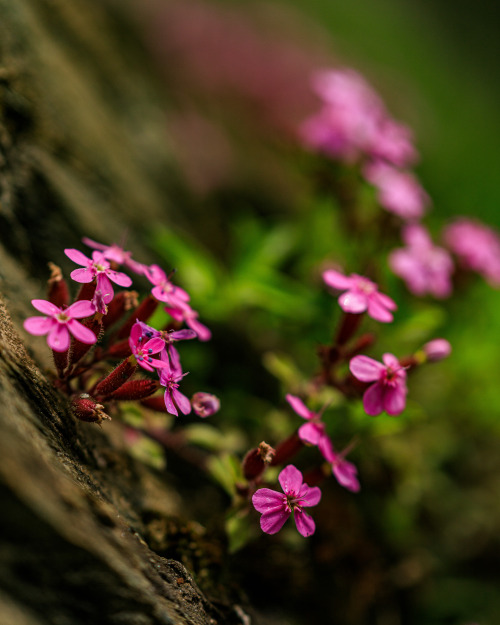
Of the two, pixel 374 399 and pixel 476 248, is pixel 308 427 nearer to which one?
pixel 374 399

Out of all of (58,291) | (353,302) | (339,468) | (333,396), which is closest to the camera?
(58,291)

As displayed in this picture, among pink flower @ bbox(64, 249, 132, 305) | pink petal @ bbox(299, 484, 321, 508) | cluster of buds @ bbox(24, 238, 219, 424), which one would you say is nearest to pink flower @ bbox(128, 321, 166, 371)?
cluster of buds @ bbox(24, 238, 219, 424)

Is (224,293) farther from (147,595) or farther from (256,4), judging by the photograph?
(256,4)

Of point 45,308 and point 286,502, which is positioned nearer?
point 45,308

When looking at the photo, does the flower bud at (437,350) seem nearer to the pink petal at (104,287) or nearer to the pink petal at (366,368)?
the pink petal at (366,368)

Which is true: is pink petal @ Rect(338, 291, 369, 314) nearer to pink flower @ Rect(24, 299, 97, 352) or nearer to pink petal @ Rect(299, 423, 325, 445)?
pink petal @ Rect(299, 423, 325, 445)

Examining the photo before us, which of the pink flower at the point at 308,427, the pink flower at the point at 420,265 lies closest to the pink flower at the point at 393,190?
the pink flower at the point at 420,265

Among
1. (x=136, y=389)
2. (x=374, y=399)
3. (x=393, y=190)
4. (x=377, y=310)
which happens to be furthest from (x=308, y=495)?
(x=393, y=190)
